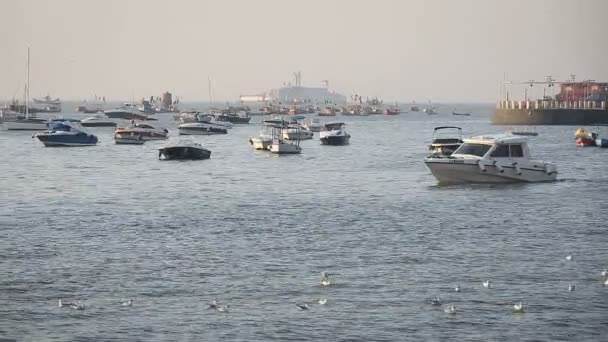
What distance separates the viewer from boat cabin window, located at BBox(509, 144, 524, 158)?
6653 cm

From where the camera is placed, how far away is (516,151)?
6706cm

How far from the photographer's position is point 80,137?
120 m

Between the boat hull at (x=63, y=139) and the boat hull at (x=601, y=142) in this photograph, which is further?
the boat hull at (x=63, y=139)

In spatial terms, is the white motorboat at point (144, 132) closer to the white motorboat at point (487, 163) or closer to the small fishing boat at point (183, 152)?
the small fishing boat at point (183, 152)

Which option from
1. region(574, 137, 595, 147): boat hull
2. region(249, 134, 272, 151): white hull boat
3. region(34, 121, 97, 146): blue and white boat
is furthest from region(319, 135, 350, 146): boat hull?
region(574, 137, 595, 147): boat hull

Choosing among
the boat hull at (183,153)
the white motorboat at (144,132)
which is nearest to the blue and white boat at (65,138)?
the white motorboat at (144,132)

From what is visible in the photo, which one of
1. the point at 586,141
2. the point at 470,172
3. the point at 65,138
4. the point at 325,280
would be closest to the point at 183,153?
the point at 65,138

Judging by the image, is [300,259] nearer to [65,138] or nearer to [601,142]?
[601,142]

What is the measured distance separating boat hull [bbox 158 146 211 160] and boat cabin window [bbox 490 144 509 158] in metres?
37.5

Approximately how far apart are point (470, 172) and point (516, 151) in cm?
356

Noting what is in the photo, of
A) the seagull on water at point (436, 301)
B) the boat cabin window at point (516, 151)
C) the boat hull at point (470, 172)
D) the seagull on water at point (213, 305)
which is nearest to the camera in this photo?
the seagull on water at point (213, 305)

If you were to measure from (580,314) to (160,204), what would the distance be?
32854 mm

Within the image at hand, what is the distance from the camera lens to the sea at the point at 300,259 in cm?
3009

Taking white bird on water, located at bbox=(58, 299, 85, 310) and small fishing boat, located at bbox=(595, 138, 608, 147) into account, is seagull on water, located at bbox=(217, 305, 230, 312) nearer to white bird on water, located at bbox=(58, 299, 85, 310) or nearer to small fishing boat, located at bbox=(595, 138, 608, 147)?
white bird on water, located at bbox=(58, 299, 85, 310)
